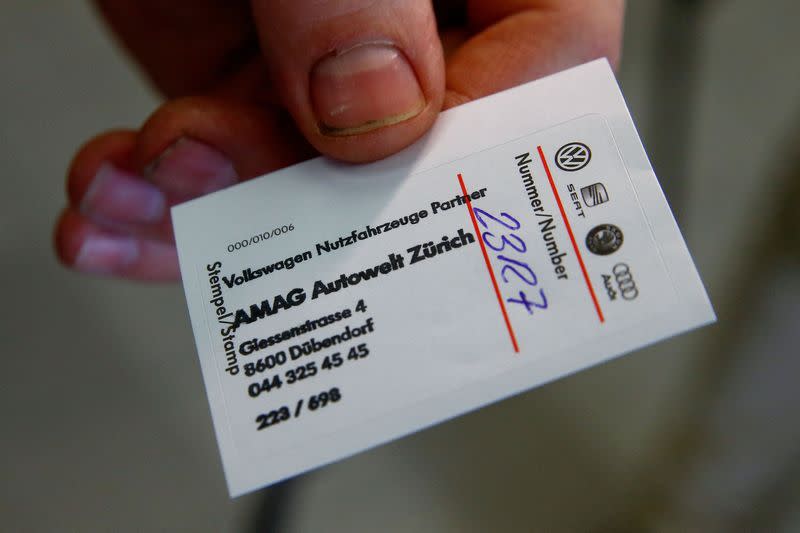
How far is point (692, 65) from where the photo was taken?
3.32 feet

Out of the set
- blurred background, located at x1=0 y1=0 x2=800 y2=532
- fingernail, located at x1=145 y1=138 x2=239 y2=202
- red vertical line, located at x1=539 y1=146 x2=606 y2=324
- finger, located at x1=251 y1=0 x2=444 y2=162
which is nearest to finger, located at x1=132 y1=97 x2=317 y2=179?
fingernail, located at x1=145 y1=138 x2=239 y2=202

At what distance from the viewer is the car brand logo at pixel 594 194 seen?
35cm

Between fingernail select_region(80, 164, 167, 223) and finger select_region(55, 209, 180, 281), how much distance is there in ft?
0.24

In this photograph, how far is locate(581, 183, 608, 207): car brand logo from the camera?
351 mm

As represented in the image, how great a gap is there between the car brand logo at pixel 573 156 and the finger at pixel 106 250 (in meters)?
0.56

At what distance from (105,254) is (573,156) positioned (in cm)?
61

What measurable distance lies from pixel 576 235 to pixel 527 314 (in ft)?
0.18

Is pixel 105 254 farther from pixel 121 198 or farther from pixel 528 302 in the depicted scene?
pixel 528 302

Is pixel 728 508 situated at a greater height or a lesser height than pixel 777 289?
lesser

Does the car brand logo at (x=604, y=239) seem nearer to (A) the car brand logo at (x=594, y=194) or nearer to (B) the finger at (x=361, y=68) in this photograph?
(A) the car brand logo at (x=594, y=194)

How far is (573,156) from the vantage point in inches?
14.2

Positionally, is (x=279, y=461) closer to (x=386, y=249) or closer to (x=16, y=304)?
(x=386, y=249)

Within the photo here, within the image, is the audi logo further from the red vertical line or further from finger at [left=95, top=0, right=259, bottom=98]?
finger at [left=95, top=0, right=259, bottom=98]

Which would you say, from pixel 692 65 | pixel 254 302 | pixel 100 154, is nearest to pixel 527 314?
pixel 254 302
